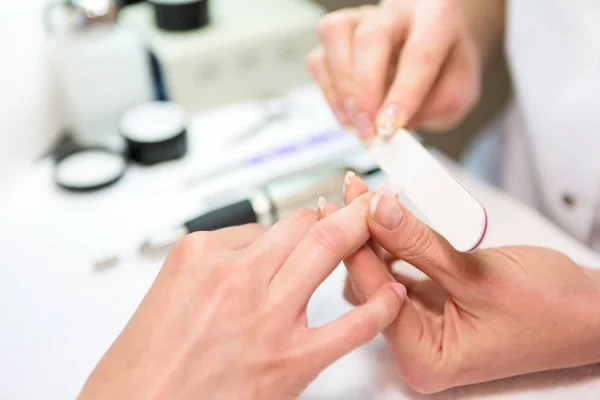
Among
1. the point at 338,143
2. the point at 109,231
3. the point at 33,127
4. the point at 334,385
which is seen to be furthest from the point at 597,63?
the point at 33,127

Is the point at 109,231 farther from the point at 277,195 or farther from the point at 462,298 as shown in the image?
the point at 462,298

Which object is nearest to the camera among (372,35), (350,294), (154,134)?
(350,294)

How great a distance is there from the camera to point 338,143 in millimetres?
738

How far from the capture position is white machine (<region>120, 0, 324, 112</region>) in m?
0.77

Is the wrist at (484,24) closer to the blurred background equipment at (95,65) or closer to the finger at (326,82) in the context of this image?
the finger at (326,82)

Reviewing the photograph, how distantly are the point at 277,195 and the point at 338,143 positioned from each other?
0.60ft

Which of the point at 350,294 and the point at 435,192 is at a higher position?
the point at 435,192

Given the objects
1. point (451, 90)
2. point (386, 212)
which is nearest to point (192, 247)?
point (386, 212)

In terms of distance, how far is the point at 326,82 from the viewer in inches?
25.7

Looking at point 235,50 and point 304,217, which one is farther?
point 235,50

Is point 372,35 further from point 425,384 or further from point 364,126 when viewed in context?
point 425,384

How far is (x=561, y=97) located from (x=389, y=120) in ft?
0.83

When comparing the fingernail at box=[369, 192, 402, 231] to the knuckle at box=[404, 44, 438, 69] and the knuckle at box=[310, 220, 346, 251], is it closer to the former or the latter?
the knuckle at box=[310, 220, 346, 251]

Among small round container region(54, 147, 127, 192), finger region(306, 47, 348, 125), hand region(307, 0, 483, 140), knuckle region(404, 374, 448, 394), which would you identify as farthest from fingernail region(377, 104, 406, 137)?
small round container region(54, 147, 127, 192)
